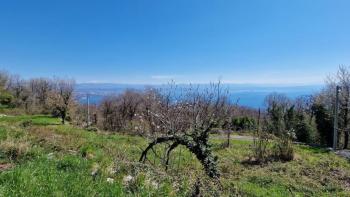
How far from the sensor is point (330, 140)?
36.8m

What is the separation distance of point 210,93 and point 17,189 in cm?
769

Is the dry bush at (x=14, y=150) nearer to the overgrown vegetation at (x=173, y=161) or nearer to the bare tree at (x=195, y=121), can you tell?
the overgrown vegetation at (x=173, y=161)

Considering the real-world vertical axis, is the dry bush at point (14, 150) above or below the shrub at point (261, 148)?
above

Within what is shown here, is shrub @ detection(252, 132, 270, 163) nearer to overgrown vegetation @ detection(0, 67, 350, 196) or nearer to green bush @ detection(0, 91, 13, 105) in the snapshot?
overgrown vegetation @ detection(0, 67, 350, 196)

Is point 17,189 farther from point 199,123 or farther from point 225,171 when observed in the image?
point 225,171

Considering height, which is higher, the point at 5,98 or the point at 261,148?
the point at 5,98

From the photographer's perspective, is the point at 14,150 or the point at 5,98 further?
the point at 5,98

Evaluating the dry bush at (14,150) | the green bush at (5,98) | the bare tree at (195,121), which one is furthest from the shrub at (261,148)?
the green bush at (5,98)

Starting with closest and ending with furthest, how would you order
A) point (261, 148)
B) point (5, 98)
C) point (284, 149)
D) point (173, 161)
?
point (173, 161) < point (284, 149) < point (261, 148) < point (5, 98)

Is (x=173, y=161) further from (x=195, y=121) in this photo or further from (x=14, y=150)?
(x=14, y=150)

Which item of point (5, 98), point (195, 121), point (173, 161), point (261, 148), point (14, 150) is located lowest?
point (261, 148)

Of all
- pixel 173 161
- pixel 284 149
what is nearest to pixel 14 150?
pixel 173 161

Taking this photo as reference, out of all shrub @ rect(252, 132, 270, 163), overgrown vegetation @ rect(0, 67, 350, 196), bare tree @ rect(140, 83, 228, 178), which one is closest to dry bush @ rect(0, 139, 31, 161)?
overgrown vegetation @ rect(0, 67, 350, 196)

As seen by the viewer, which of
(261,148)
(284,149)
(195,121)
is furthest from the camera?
(261,148)
